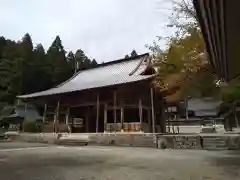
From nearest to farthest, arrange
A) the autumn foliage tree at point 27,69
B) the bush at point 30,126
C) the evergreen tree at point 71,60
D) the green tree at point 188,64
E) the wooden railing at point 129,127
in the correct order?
the green tree at point 188,64 < the wooden railing at point 129,127 < the bush at point 30,126 < the autumn foliage tree at point 27,69 < the evergreen tree at point 71,60

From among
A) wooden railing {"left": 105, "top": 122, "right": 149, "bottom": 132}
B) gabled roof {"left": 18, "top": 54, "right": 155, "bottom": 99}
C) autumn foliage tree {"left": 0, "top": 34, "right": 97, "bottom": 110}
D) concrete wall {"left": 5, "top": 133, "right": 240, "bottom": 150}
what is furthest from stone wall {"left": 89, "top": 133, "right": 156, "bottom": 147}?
autumn foliage tree {"left": 0, "top": 34, "right": 97, "bottom": 110}

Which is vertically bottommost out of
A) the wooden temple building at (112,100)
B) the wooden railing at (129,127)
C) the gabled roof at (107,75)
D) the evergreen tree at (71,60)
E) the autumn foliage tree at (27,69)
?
the wooden railing at (129,127)

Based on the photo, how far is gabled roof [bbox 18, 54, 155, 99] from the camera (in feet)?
82.9

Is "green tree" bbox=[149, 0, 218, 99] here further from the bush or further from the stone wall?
the bush

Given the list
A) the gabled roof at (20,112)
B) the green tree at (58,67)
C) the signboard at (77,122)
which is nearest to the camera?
the signboard at (77,122)

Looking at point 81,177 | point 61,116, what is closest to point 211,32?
point 81,177

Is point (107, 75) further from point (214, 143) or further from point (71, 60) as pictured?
point (71, 60)

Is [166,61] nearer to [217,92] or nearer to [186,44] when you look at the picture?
[186,44]

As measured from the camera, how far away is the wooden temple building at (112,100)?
2378 centimetres

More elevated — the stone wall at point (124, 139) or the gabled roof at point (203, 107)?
the gabled roof at point (203, 107)

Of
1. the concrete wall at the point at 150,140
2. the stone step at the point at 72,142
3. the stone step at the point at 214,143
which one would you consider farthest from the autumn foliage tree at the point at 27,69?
the stone step at the point at 214,143

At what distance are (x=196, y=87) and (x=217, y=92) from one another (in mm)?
2636

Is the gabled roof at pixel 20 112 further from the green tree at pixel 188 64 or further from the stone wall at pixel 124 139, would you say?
the green tree at pixel 188 64

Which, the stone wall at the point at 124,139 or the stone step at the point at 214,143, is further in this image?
A: the stone wall at the point at 124,139
